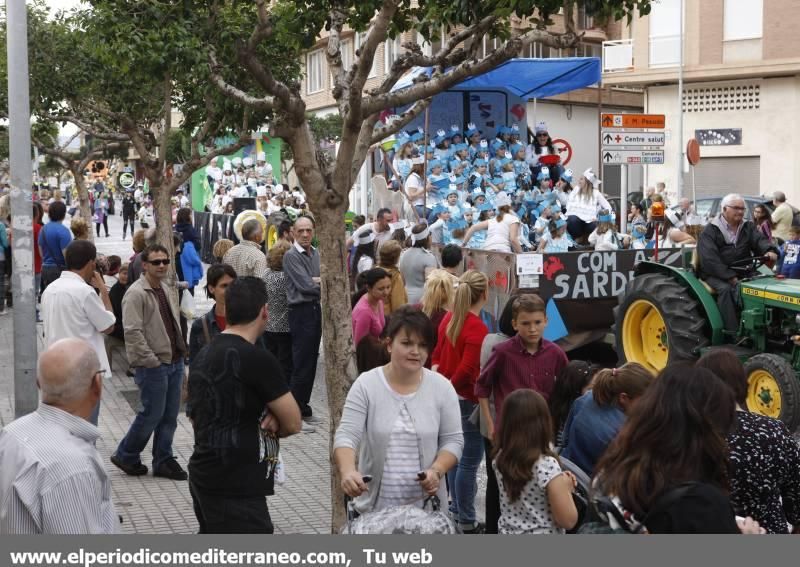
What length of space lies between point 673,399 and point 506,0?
5286 mm

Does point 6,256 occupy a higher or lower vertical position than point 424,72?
lower

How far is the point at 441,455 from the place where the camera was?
473 cm

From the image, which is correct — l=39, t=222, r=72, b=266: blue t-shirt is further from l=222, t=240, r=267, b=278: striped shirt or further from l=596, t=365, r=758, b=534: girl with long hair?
l=596, t=365, r=758, b=534: girl with long hair

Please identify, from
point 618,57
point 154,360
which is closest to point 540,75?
point 154,360

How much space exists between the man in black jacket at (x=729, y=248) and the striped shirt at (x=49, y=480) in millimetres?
7355

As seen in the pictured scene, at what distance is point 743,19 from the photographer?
35344 millimetres

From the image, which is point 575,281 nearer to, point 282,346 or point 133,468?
point 282,346

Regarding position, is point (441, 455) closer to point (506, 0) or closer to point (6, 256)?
point (506, 0)

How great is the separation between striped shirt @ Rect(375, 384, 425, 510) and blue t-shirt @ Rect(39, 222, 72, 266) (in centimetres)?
1042

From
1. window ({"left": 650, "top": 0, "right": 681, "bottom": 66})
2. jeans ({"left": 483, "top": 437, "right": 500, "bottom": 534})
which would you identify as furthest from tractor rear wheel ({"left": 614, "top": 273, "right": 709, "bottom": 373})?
window ({"left": 650, "top": 0, "right": 681, "bottom": 66})

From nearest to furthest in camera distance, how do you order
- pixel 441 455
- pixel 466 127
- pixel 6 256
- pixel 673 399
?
pixel 673 399
pixel 441 455
pixel 6 256
pixel 466 127

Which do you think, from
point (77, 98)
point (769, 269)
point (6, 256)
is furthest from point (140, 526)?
point (77, 98)

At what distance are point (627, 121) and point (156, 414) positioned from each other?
999 centimetres

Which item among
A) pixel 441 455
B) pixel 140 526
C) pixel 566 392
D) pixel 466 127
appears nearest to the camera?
pixel 441 455
